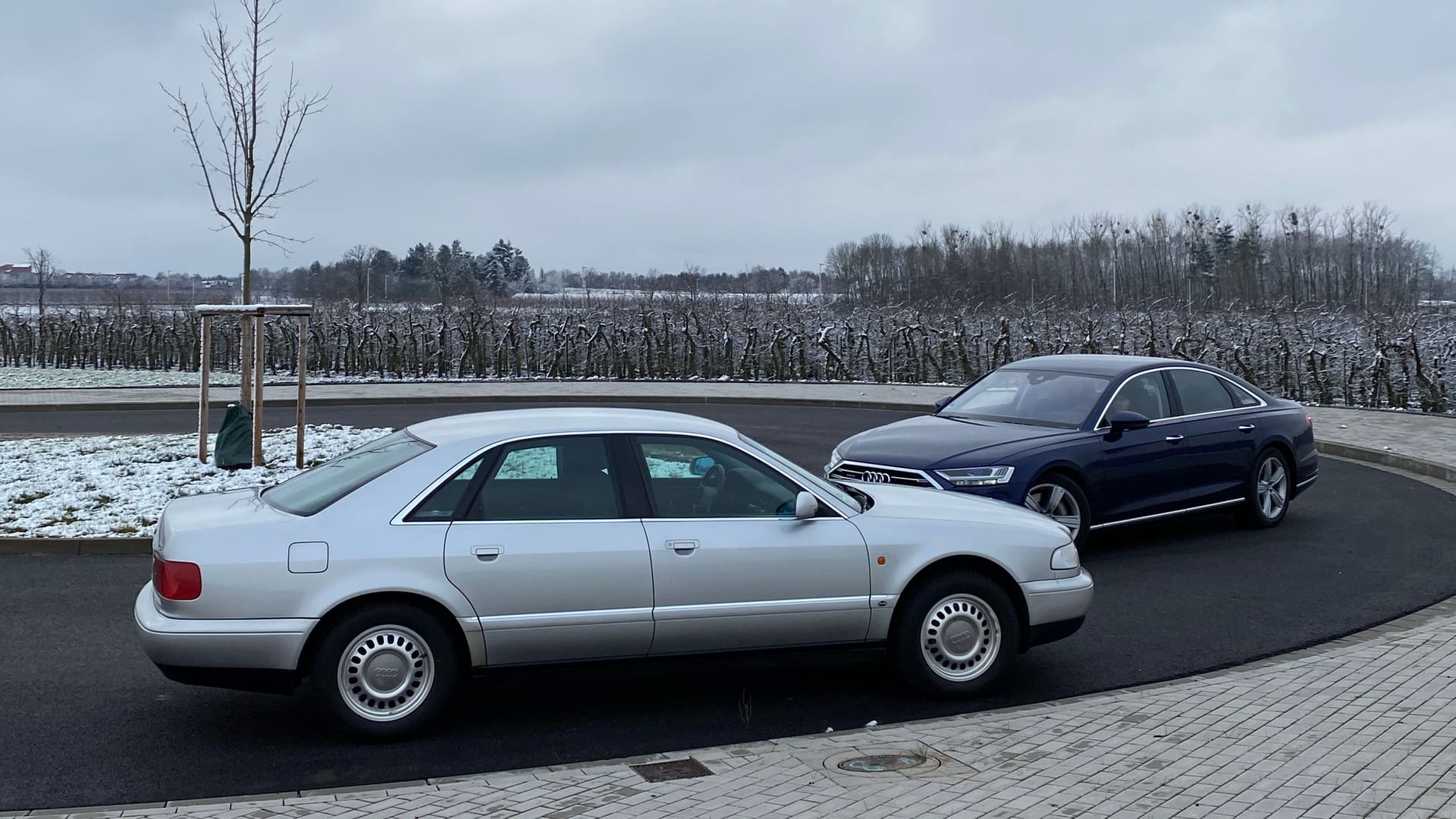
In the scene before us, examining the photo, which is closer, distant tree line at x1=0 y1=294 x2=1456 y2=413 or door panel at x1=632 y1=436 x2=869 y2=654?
door panel at x1=632 y1=436 x2=869 y2=654

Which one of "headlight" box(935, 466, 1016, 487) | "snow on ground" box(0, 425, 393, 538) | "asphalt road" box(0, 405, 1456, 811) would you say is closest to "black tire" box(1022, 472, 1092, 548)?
"headlight" box(935, 466, 1016, 487)

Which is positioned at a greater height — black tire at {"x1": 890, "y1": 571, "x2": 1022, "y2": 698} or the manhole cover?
black tire at {"x1": 890, "y1": 571, "x2": 1022, "y2": 698}

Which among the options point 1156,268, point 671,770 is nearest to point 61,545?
point 671,770

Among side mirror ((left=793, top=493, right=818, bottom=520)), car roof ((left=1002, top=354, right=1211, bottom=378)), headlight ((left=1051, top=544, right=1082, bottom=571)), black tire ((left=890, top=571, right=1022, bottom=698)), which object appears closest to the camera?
side mirror ((left=793, top=493, right=818, bottom=520))

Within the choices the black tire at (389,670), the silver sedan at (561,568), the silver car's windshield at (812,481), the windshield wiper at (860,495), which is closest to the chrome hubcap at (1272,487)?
the silver sedan at (561,568)

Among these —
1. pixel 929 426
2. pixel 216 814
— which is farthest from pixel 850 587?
pixel 929 426

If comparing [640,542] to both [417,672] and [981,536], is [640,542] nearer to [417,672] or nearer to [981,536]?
[417,672]

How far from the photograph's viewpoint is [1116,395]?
33.7ft

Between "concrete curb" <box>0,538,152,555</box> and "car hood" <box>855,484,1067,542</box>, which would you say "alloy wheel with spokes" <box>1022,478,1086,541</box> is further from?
"concrete curb" <box>0,538,152,555</box>

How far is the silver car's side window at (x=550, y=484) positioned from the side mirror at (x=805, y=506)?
85 cm

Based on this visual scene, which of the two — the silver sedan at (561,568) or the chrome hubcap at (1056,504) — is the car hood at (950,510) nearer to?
the silver sedan at (561,568)

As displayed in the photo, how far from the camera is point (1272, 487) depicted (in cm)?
1127

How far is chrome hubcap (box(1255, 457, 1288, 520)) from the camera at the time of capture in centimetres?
1118

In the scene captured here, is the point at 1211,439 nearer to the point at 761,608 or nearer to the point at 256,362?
the point at 761,608
